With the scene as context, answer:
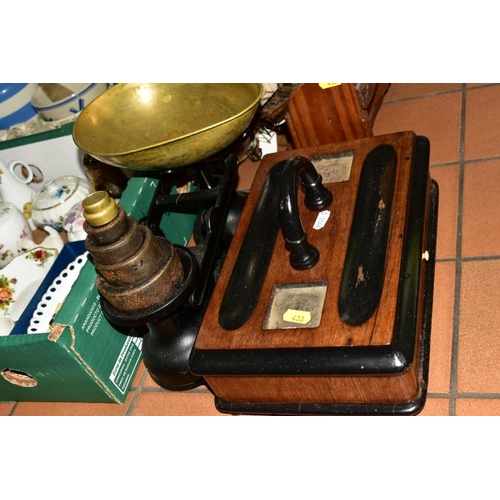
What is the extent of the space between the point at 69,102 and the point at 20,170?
269mm

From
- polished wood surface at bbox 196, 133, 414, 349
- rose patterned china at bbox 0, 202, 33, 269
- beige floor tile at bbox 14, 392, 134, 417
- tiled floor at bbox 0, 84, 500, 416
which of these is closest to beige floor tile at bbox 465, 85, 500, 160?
tiled floor at bbox 0, 84, 500, 416

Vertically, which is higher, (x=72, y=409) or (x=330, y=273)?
(x=330, y=273)

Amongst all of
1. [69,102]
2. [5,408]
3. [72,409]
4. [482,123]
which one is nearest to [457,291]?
[482,123]

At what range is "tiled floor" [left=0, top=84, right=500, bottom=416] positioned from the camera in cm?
114

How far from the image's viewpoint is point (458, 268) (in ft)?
4.32

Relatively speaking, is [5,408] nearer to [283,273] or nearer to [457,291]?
[283,273]

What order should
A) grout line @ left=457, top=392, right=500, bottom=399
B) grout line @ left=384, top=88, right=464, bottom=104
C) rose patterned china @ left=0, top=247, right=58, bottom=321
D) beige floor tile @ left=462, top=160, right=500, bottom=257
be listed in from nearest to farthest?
1. grout line @ left=457, top=392, right=500, bottom=399
2. beige floor tile @ left=462, top=160, right=500, bottom=257
3. rose patterned china @ left=0, top=247, right=58, bottom=321
4. grout line @ left=384, top=88, right=464, bottom=104

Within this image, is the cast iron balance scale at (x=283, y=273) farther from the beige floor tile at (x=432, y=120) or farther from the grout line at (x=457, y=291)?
the beige floor tile at (x=432, y=120)

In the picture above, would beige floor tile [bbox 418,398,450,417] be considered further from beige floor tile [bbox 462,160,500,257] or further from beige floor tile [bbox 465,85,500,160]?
beige floor tile [bbox 465,85,500,160]

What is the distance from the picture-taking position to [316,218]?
1.25 m

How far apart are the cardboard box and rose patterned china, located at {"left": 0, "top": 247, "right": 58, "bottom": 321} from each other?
100 mm

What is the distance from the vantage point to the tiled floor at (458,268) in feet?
3.74

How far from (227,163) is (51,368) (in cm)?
61

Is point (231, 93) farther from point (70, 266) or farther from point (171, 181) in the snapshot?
point (70, 266)
